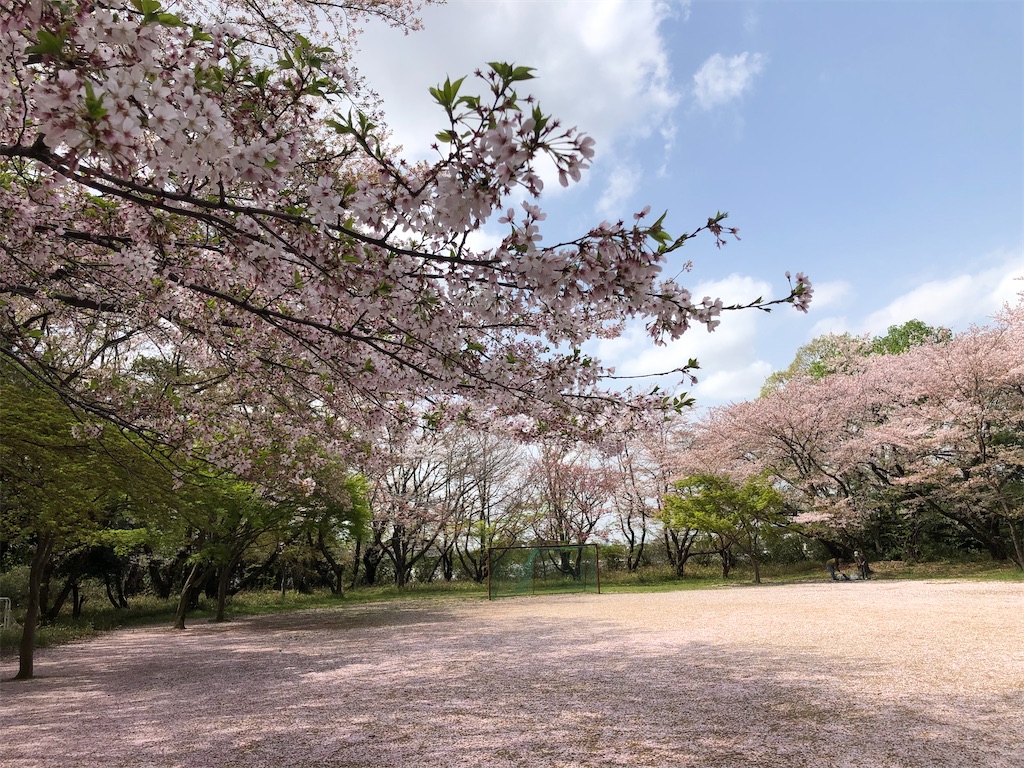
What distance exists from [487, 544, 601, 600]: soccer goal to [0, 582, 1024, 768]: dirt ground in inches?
392

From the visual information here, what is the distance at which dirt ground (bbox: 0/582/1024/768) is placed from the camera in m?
3.64

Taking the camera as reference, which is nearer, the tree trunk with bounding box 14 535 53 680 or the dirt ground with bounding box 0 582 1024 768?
the dirt ground with bounding box 0 582 1024 768

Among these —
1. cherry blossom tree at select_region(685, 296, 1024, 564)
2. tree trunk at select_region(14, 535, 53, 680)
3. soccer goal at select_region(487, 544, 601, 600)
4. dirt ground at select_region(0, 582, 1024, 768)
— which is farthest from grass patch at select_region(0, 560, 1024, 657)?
dirt ground at select_region(0, 582, 1024, 768)

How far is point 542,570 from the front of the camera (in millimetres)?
20141

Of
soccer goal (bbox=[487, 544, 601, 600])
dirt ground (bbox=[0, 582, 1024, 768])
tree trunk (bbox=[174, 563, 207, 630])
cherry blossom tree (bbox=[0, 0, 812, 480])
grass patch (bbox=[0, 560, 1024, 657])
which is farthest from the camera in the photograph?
soccer goal (bbox=[487, 544, 601, 600])

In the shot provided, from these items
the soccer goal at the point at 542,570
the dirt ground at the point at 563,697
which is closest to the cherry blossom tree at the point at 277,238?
the dirt ground at the point at 563,697

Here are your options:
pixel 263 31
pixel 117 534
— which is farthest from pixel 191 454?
pixel 117 534

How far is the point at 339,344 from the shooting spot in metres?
3.90

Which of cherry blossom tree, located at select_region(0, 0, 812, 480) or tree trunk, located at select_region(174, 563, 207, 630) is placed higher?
cherry blossom tree, located at select_region(0, 0, 812, 480)

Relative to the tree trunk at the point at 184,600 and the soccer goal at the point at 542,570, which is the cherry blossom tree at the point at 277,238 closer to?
the tree trunk at the point at 184,600

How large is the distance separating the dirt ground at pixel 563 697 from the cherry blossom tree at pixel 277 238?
86.7 inches

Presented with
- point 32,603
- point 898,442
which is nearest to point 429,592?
point 32,603

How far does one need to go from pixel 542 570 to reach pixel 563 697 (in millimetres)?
15576

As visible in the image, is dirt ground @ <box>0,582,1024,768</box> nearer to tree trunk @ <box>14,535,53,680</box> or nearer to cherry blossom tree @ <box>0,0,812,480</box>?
tree trunk @ <box>14,535,53,680</box>
